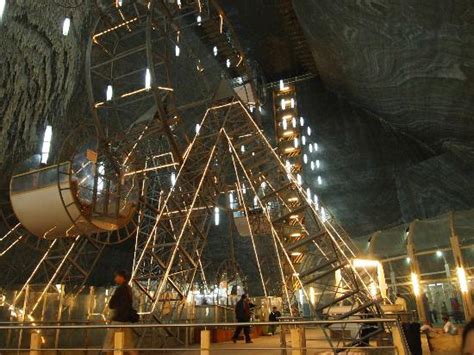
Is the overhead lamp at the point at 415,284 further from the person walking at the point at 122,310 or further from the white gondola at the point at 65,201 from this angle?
the person walking at the point at 122,310

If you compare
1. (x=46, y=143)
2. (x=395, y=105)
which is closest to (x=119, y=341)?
(x=46, y=143)

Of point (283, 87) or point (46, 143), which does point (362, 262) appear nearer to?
point (46, 143)

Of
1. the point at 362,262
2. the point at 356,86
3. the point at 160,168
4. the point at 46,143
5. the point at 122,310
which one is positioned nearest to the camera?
the point at 122,310

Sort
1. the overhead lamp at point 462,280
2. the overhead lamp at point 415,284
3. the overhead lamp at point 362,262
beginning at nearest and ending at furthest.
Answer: the overhead lamp at point 362,262 → the overhead lamp at point 462,280 → the overhead lamp at point 415,284

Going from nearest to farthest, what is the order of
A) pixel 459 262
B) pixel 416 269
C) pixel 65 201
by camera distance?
pixel 65 201 → pixel 459 262 → pixel 416 269

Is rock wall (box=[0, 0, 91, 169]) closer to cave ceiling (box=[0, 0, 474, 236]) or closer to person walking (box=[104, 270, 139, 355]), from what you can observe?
cave ceiling (box=[0, 0, 474, 236])

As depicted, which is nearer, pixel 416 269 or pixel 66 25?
pixel 66 25

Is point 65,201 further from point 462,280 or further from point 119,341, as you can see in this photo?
point 462,280

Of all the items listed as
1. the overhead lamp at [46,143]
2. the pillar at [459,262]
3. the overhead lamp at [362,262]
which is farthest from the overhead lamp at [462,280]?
the overhead lamp at [46,143]

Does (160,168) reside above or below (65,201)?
above

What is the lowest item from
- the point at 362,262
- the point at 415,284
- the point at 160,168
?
the point at 415,284

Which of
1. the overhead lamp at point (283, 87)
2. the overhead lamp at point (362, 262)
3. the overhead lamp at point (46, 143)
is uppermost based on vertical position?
the overhead lamp at point (283, 87)

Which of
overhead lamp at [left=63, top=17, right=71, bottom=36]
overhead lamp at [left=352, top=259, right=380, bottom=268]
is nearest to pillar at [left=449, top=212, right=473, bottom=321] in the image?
overhead lamp at [left=352, top=259, right=380, bottom=268]

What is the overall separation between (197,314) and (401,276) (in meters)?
9.47
